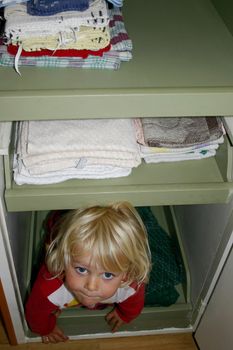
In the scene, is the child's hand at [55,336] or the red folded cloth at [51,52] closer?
the red folded cloth at [51,52]

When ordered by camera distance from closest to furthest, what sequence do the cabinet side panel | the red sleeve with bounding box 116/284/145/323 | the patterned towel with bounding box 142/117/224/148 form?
1. the patterned towel with bounding box 142/117/224/148
2. the cabinet side panel
3. the red sleeve with bounding box 116/284/145/323

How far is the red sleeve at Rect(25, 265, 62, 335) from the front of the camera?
0.99 metres

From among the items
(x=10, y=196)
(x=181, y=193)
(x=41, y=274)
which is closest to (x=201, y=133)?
(x=181, y=193)

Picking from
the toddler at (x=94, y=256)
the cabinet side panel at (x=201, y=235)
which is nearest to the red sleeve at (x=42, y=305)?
the toddler at (x=94, y=256)

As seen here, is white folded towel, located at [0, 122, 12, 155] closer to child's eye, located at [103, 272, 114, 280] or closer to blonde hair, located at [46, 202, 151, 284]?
blonde hair, located at [46, 202, 151, 284]

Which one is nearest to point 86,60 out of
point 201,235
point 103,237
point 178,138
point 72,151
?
point 72,151

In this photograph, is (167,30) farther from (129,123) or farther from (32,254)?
(32,254)

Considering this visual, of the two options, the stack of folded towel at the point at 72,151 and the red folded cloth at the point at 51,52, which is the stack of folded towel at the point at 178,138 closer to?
the stack of folded towel at the point at 72,151

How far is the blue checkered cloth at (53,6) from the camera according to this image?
589 mm

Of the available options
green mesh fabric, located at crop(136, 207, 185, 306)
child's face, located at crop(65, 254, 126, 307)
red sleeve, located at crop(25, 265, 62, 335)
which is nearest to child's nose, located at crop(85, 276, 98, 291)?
child's face, located at crop(65, 254, 126, 307)

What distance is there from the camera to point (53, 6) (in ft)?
1.94

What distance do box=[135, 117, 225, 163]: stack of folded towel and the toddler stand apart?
0.47 ft

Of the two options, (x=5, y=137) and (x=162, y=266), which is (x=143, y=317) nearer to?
(x=162, y=266)

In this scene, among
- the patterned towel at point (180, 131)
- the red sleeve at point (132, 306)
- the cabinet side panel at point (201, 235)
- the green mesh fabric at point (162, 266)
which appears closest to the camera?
the patterned towel at point (180, 131)
